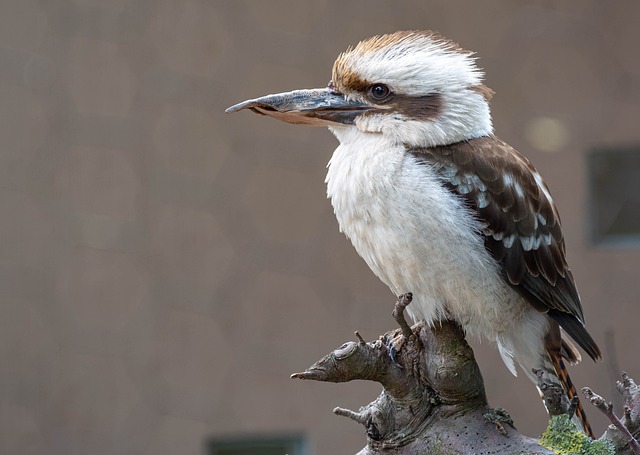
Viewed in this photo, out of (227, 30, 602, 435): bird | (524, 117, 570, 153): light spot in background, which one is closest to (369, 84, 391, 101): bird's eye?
(227, 30, 602, 435): bird

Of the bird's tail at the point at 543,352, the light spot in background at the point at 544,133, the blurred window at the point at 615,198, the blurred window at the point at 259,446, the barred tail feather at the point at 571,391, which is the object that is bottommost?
the barred tail feather at the point at 571,391

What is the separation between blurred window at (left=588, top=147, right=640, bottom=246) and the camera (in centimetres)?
322

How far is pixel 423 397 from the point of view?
5.14ft

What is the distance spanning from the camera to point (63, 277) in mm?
3064

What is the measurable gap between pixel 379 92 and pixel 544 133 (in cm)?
149

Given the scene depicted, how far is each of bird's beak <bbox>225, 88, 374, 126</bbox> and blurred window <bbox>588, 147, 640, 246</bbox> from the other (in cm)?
162

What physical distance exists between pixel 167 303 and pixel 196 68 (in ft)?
2.15

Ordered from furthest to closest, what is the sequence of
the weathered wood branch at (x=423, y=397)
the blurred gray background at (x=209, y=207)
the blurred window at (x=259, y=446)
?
the blurred window at (x=259, y=446)
the blurred gray background at (x=209, y=207)
the weathered wood branch at (x=423, y=397)

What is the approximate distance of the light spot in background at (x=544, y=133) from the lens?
3145mm

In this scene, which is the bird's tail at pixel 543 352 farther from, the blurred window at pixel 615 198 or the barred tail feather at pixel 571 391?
the blurred window at pixel 615 198

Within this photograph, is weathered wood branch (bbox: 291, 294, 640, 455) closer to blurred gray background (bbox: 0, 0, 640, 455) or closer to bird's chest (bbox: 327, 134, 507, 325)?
bird's chest (bbox: 327, 134, 507, 325)

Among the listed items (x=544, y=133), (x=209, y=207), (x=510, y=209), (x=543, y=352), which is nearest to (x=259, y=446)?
(x=209, y=207)

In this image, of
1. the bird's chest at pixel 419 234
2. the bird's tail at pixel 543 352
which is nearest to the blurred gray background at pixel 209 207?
the bird's tail at pixel 543 352

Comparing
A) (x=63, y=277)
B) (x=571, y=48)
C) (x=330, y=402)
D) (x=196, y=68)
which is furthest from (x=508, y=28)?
(x=63, y=277)
